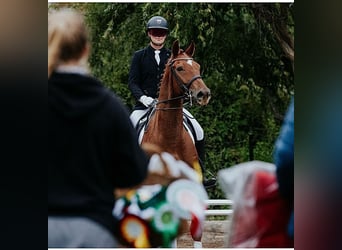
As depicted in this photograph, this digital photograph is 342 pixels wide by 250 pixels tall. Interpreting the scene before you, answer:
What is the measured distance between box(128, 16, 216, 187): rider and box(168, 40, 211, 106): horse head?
0.27 ft

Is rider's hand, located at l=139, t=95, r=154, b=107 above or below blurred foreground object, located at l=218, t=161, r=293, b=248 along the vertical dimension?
above

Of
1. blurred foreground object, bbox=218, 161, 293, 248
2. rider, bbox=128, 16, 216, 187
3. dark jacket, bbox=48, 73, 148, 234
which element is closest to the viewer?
dark jacket, bbox=48, 73, 148, 234

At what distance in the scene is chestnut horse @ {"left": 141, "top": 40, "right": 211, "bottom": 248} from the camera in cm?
511

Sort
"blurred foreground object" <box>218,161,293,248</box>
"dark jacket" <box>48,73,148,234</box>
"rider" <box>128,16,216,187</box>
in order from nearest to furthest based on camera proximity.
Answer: "dark jacket" <box>48,73,148,234</box> → "rider" <box>128,16,216,187</box> → "blurred foreground object" <box>218,161,293,248</box>

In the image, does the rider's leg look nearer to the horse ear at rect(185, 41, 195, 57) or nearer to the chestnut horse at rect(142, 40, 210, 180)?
the chestnut horse at rect(142, 40, 210, 180)

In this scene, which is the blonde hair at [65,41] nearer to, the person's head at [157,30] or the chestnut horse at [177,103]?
the person's head at [157,30]

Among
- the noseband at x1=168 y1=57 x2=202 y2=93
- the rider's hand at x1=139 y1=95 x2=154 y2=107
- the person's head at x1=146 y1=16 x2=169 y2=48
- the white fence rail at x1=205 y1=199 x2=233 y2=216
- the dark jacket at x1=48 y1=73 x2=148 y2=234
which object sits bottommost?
the white fence rail at x1=205 y1=199 x2=233 y2=216

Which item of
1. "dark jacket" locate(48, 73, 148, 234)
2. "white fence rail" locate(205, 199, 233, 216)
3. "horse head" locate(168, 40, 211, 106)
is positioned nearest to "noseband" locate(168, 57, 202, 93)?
"horse head" locate(168, 40, 211, 106)

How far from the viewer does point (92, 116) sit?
497 centimetres

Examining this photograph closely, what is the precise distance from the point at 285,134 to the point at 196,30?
1098mm

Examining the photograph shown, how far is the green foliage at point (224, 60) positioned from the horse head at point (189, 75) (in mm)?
47

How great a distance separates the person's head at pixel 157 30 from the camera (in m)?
5.05
